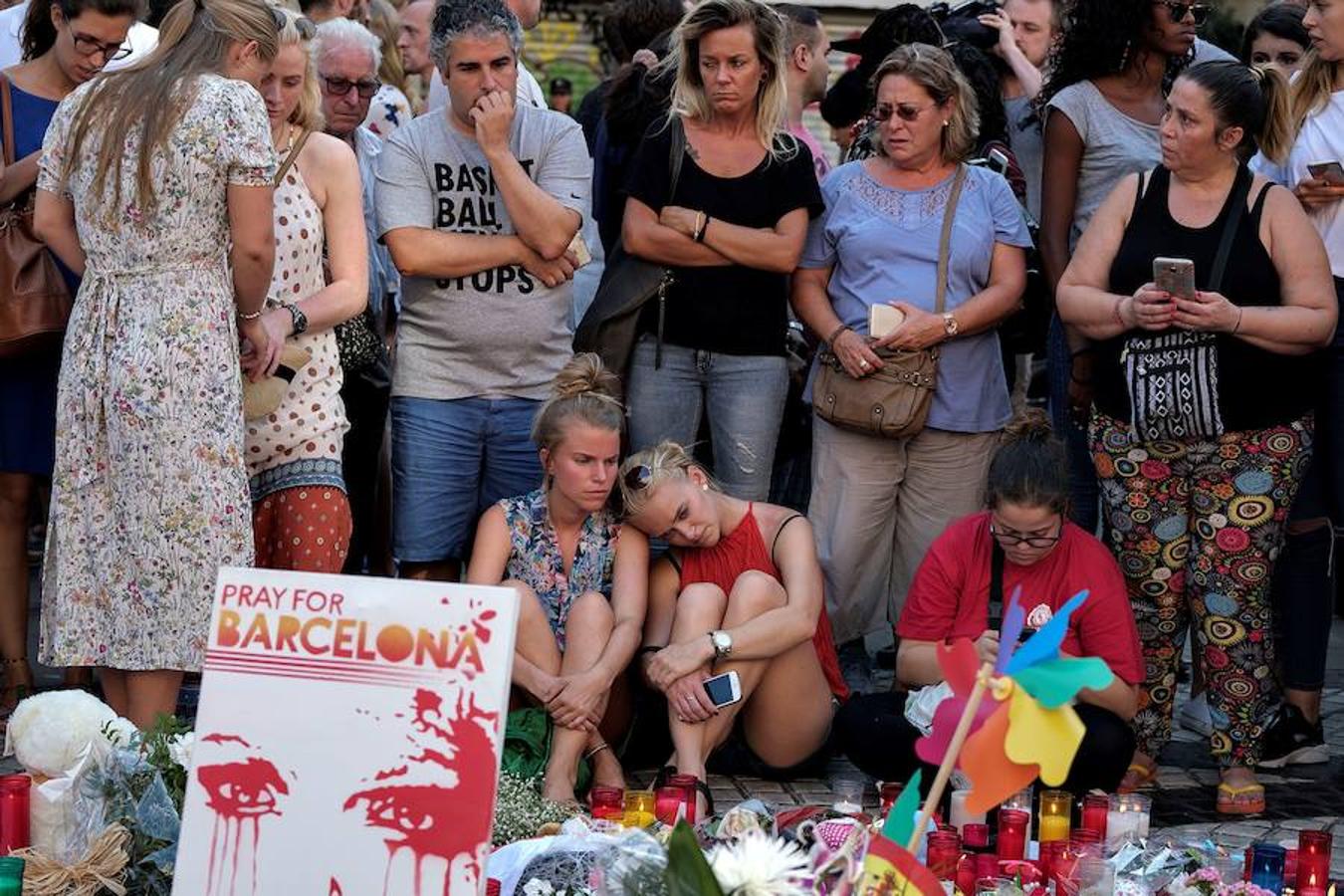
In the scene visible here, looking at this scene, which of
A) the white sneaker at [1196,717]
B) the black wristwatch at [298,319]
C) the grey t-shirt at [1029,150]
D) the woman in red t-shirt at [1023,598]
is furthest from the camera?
the grey t-shirt at [1029,150]

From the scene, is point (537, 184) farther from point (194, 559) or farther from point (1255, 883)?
point (1255, 883)

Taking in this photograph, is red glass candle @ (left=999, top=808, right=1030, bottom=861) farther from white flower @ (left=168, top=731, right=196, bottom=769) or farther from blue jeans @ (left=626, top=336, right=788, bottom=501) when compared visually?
blue jeans @ (left=626, top=336, right=788, bottom=501)

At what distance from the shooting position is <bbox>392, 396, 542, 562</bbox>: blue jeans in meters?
5.71

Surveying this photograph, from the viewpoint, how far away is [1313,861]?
13.5ft

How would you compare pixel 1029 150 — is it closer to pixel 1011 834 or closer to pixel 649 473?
pixel 649 473

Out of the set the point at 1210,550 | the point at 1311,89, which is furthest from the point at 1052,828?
the point at 1311,89

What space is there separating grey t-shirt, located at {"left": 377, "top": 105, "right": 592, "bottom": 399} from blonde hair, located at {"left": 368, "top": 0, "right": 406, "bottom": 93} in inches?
78.9

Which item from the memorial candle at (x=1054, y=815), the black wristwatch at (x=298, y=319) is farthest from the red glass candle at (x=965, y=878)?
the black wristwatch at (x=298, y=319)

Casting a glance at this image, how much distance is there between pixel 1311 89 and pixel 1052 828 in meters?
2.42

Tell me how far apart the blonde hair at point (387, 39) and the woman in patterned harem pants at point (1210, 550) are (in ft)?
11.0

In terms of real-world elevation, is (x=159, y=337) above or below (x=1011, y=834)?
above

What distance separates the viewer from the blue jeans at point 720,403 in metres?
5.82

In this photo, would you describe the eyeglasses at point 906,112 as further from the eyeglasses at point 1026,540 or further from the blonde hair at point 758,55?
the eyeglasses at point 1026,540

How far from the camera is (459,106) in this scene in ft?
18.7
